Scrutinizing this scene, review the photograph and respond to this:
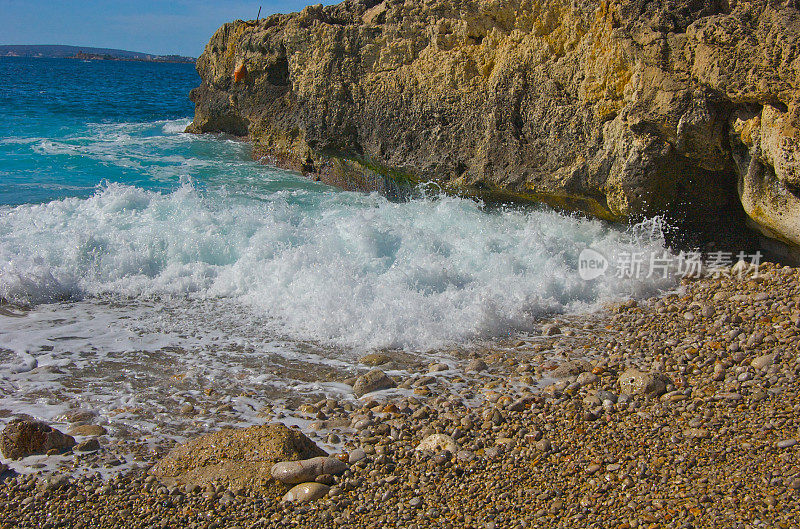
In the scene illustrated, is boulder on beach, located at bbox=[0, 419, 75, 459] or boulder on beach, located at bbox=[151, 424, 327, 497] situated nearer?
boulder on beach, located at bbox=[151, 424, 327, 497]

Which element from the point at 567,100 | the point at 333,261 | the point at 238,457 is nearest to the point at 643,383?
the point at 238,457

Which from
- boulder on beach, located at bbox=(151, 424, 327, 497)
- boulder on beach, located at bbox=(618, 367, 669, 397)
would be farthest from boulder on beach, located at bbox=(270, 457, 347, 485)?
boulder on beach, located at bbox=(618, 367, 669, 397)

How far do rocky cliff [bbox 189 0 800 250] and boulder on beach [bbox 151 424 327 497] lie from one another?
14.9 feet

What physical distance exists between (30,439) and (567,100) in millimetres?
5975

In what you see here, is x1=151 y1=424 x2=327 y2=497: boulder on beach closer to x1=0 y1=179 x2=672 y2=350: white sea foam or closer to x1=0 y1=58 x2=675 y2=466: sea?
x1=0 y1=58 x2=675 y2=466: sea

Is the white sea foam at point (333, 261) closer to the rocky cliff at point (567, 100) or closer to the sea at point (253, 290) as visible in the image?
the sea at point (253, 290)

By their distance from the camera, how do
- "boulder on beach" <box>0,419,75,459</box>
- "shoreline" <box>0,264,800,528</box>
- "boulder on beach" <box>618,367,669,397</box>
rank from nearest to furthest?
1. "shoreline" <box>0,264,800,528</box>
2. "boulder on beach" <box>0,419,75,459</box>
3. "boulder on beach" <box>618,367,669,397</box>

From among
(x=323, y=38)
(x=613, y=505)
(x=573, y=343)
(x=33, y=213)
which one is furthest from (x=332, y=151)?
(x=613, y=505)

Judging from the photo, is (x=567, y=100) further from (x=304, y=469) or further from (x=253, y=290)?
(x=304, y=469)

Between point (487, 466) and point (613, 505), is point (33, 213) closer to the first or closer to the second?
point (487, 466)

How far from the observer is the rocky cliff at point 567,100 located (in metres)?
5.36

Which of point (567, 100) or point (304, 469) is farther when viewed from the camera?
point (567, 100)

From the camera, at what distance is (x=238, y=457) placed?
11.3ft

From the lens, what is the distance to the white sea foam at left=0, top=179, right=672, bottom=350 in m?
5.43
